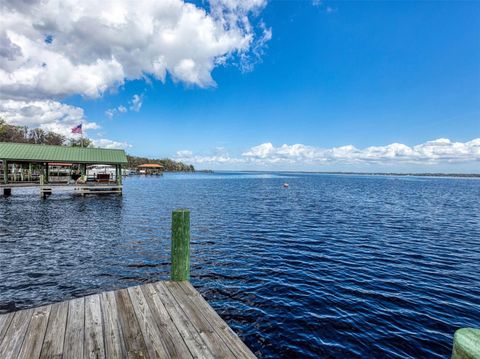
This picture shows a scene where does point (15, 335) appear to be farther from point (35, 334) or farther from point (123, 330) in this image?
point (123, 330)

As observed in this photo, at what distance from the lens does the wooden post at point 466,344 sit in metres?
1.49

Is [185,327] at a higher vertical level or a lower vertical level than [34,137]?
lower

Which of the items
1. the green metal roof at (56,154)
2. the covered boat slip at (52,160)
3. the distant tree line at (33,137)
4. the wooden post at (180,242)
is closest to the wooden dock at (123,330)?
the wooden post at (180,242)

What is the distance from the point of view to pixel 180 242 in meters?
5.04

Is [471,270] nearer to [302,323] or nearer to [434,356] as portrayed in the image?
[434,356]

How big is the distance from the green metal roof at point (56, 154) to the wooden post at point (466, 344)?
110ft

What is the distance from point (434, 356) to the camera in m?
5.16

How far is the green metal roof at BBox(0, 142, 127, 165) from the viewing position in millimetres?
26528

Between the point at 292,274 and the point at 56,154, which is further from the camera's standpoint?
the point at 56,154

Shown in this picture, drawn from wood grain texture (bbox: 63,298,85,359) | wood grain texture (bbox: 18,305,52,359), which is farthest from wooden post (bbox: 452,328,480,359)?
wood grain texture (bbox: 18,305,52,359)

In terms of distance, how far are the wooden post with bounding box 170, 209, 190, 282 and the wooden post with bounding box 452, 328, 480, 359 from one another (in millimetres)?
4183

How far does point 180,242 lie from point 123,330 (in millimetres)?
1781

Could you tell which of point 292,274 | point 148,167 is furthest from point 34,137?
point 292,274

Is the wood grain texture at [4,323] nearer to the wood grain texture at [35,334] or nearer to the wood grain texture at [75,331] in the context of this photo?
the wood grain texture at [35,334]
